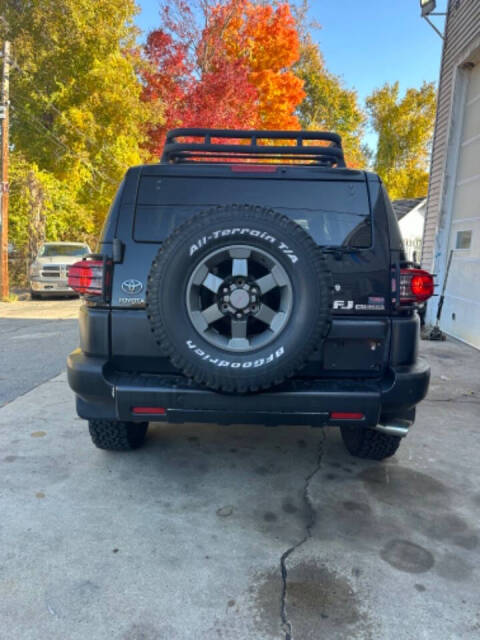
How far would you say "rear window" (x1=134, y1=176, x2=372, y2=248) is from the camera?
8.87 feet

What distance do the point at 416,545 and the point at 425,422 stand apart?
76.6 inches

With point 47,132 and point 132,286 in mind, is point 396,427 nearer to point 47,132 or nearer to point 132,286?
point 132,286

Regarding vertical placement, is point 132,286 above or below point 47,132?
below

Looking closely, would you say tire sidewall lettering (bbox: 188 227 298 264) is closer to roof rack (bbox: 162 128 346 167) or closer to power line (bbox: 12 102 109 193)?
roof rack (bbox: 162 128 346 167)

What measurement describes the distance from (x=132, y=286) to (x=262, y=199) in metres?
0.89

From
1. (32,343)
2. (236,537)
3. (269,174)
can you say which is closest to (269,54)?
(32,343)

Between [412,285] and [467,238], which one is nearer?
[412,285]

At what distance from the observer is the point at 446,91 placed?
8.52 m

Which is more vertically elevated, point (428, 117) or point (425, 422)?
point (428, 117)

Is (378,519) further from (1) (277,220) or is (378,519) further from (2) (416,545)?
(1) (277,220)

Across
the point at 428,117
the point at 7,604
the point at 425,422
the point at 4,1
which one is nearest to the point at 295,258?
the point at 7,604

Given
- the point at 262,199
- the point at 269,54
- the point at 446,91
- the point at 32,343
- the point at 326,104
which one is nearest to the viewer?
the point at 262,199

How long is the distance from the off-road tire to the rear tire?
150cm

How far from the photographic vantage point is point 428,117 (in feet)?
106
